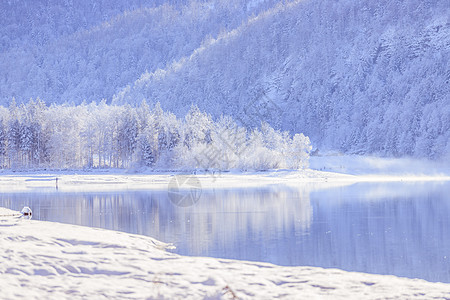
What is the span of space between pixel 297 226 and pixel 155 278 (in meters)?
14.3

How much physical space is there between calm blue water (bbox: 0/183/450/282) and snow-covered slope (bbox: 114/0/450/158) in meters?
84.0

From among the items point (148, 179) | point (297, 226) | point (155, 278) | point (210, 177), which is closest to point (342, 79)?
point (210, 177)

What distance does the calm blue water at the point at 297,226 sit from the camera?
18.3 metres

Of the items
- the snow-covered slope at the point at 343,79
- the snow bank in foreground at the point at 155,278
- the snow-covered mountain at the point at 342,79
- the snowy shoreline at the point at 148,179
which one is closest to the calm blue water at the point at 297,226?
the snow bank in foreground at the point at 155,278

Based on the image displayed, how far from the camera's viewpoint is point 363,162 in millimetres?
95062

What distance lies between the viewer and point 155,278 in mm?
13234

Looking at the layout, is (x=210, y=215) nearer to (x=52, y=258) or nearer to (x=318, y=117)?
(x=52, y=258)

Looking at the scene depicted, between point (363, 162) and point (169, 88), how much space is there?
110 metres

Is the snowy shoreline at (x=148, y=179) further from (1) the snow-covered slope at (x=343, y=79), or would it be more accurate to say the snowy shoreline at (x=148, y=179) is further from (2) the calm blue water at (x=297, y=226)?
(1) the snow-covered slope at (x=343, y=79)

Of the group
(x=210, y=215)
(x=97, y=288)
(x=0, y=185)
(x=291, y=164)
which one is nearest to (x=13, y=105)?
(x=0, y=185)

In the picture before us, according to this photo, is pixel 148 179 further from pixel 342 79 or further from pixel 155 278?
pixel 342 79

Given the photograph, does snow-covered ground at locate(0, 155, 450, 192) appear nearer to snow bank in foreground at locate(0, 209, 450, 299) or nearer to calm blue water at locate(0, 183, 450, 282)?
calm blue water at locate(0, 183, 450, 282)

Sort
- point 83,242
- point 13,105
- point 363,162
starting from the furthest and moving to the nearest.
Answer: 1. point 363,162
2. point 13,105
3. point 83,242

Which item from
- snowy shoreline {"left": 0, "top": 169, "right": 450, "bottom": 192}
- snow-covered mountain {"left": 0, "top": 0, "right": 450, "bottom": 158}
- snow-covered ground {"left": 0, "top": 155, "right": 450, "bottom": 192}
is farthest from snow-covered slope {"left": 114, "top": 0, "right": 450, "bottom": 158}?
snowy shoreline {"left": 0, "top": 169, "right": 450, "bottom": 192}
